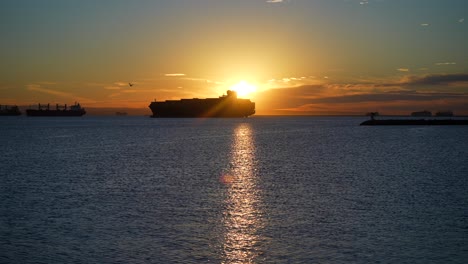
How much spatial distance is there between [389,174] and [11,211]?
3178 cm

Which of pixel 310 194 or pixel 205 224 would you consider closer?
pixel 205 224

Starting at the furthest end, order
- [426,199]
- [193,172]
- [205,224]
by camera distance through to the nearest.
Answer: [193,172], [426,199], [205,224]

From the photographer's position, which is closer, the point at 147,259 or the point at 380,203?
the point at 147,259

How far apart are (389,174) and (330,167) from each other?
303 inches

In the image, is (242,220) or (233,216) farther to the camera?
(233,216)

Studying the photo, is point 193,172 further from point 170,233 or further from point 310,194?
point 170,233

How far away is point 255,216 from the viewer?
25.2 meters

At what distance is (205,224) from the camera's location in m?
23.2

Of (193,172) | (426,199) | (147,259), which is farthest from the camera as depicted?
(193,172)

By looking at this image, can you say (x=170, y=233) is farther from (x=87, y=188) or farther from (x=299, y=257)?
(x=87, y=188)

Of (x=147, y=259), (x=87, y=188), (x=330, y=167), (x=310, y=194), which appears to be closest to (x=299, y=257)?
(x=147, y=259)

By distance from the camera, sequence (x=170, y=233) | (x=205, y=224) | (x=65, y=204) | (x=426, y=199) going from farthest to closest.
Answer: (x=426, y=199), (x=65, y=204), (x=205, y=224), (x=170, y=233)

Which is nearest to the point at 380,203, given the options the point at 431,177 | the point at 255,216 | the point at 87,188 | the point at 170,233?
the point at 255,216

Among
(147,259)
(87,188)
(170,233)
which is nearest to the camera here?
(147,259)
